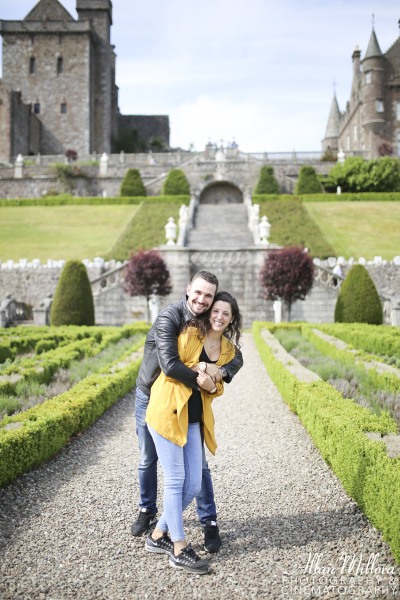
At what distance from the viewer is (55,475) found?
5.39 m

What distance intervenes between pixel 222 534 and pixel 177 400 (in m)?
1.20

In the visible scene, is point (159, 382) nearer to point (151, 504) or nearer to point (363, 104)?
point (151, 504)

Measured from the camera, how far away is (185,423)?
3.71 metres

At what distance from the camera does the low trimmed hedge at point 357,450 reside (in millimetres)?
3674

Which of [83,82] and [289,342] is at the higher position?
[83,82]

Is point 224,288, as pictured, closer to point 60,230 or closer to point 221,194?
point 60,230

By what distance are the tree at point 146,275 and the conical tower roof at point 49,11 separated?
43.4m

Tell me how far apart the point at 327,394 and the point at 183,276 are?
16740 millimetres

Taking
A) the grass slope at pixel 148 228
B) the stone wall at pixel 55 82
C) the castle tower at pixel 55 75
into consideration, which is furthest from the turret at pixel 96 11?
the grass slope at pixel 148 228

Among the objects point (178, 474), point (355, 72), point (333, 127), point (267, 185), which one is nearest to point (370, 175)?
point (267, 185)

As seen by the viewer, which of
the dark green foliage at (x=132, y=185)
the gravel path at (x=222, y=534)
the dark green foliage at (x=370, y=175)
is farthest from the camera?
the dark green foliage at (x=132, y=185)

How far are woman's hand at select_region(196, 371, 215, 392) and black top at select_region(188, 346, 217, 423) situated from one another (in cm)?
19

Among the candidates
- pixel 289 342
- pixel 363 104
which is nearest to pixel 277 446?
pixel 289 342

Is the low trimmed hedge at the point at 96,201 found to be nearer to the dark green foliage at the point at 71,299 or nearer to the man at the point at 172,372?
the dark green foliage at the point at 71,299
